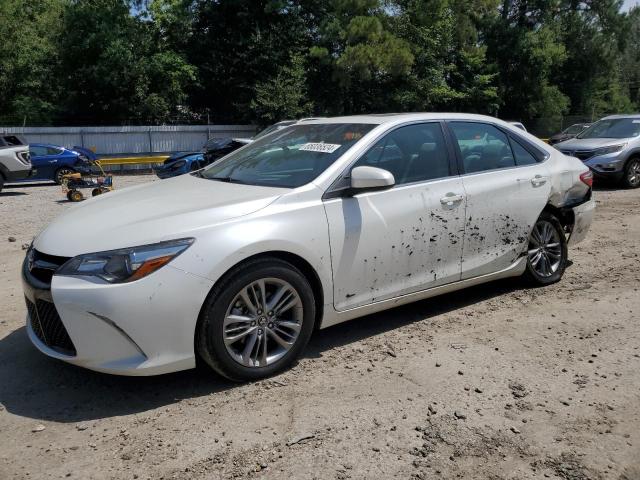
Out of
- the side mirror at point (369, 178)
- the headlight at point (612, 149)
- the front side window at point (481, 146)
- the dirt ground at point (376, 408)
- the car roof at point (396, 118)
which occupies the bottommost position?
the dirt ground at point (376, 408)

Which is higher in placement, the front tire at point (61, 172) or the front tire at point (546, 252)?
the front tire at point (546, 252)

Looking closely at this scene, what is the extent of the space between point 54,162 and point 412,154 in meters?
15.7

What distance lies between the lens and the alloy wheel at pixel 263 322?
368 centimetres

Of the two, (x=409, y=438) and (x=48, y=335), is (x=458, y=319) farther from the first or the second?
(x=48, y=335)

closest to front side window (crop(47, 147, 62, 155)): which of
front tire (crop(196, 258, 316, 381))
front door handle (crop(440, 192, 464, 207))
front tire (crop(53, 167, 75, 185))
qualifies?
front tire (crop(53, 167, 75, 185))

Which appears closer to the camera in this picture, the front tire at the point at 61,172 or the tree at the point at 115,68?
the front tire at the point at 61,172

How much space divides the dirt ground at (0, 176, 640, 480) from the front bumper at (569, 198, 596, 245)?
3.38ft

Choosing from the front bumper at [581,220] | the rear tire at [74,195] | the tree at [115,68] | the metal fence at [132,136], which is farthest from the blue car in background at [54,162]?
the front bumper at [581,220]

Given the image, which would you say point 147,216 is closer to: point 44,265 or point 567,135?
point 44,265

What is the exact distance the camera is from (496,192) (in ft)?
16.5

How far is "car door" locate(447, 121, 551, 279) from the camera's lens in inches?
193

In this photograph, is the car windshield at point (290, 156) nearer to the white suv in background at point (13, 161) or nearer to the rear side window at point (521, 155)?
the rear side window at point (521, 155)

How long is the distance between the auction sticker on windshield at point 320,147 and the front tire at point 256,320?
1.03m

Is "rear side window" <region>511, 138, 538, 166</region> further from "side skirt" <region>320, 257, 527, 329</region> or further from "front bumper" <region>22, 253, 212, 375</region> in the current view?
"front bumper" <region>22, 253, 212, 375</region>
